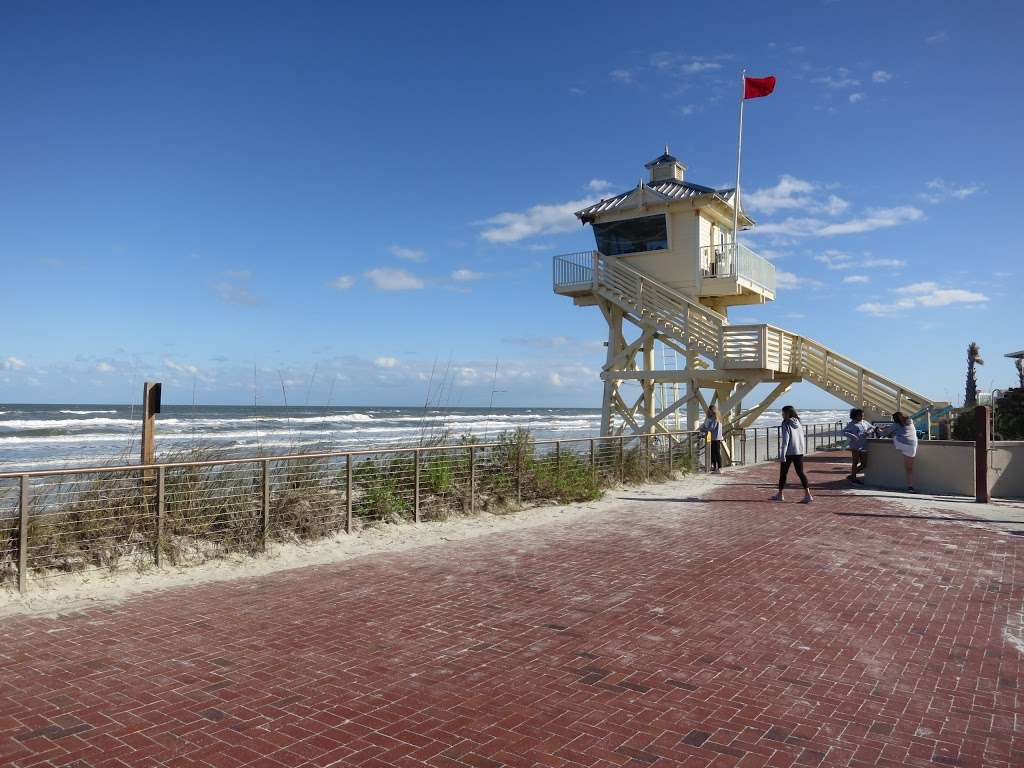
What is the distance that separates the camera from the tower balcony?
22.1m

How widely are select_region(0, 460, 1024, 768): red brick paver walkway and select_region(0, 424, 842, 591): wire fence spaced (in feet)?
3.58

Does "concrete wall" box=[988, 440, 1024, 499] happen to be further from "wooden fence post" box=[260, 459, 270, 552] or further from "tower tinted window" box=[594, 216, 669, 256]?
"wooden fence post" box=[260, 459, 270, 552]

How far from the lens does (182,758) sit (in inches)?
144

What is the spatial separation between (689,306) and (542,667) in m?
17.4

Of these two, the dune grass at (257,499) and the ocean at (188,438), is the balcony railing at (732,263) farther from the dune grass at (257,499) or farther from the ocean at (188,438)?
the dune grass at (257,499)

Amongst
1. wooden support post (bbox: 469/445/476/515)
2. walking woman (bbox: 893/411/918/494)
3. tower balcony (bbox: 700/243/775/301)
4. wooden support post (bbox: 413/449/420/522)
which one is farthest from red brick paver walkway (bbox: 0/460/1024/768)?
tower balcony (bbox: 700/243/775/301)

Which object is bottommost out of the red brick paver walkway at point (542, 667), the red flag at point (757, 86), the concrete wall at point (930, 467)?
the red brick paver walkway at point (542, 667)

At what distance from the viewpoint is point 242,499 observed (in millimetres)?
8758

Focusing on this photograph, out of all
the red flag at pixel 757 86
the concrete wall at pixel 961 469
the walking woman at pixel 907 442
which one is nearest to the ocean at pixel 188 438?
the walking woman at pixel 907 442

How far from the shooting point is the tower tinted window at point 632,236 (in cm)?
2286

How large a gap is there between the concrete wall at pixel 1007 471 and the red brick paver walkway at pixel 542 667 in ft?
19.9

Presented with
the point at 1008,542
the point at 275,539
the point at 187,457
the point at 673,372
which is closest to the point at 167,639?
the point at 275,539

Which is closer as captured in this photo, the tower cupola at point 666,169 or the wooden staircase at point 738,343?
the wooden staircase at point 738,343

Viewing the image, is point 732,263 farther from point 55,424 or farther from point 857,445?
point 55,424
